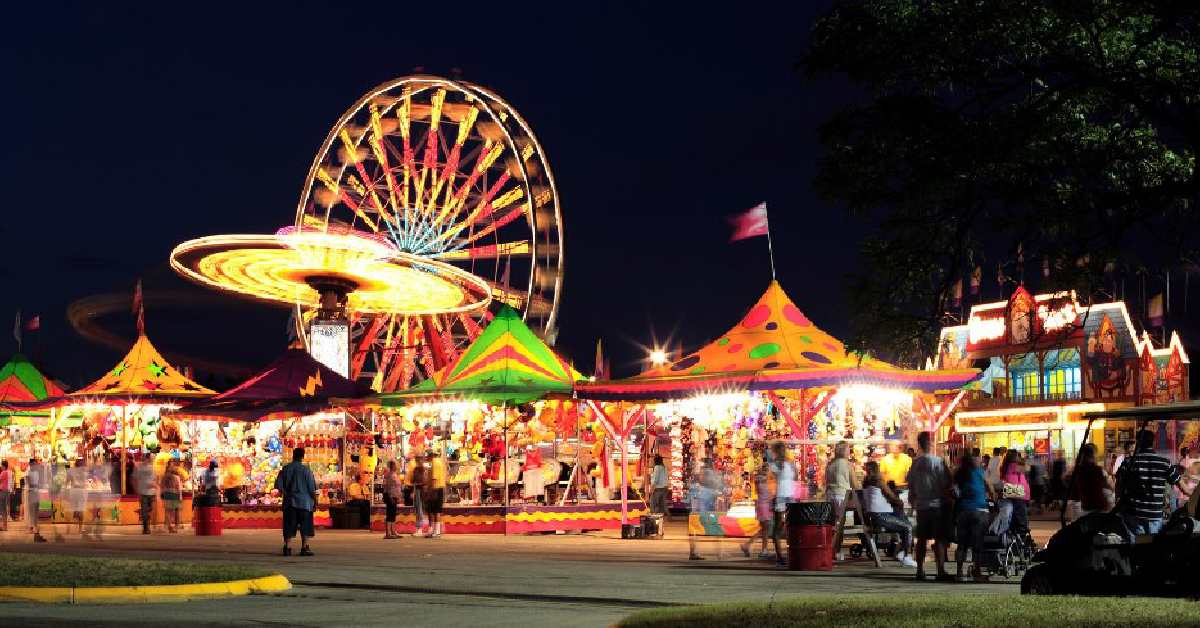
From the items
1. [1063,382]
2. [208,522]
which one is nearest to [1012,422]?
[1063,382]

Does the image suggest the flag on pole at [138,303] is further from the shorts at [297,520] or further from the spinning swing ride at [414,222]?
the shorts at [297,520]

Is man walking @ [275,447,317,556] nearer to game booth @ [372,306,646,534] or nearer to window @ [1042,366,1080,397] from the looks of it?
game booth @ [372,306,646,534]

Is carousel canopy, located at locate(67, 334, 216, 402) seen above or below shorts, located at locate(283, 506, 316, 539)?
above

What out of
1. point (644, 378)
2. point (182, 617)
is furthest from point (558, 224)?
point (182, 617)

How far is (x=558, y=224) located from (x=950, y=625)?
38.8 metres

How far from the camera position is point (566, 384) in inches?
1262

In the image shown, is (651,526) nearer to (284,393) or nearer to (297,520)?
(297,520)

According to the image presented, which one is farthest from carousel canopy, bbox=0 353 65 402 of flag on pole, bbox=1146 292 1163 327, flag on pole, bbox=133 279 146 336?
flag on pole, bbox=1146 292 1163 327

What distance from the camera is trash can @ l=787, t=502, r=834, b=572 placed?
1878 centimetres

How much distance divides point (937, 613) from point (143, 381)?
1476 inches

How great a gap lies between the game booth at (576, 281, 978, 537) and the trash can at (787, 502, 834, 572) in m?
5.46

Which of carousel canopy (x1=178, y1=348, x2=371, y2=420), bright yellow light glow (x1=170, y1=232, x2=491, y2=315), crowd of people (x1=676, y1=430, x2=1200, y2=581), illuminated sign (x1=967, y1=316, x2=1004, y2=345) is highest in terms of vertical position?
bright yellow light glow (x1=170, y1=232, x2=491, y2=315)

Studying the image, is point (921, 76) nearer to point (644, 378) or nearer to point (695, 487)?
point (695, 487)

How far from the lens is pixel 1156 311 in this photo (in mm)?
58594
